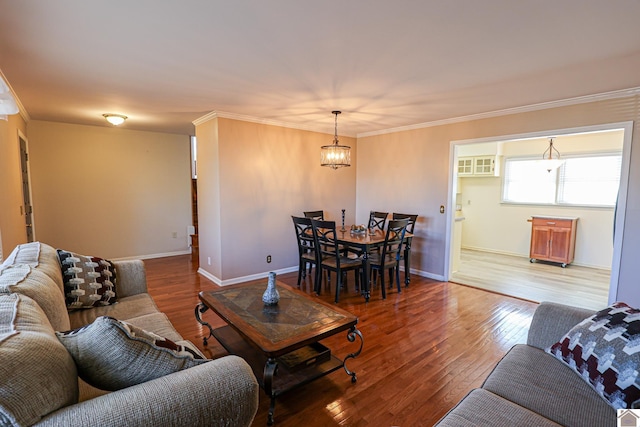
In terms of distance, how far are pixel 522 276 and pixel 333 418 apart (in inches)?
176

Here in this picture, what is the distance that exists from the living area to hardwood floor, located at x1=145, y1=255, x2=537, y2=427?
18 mm

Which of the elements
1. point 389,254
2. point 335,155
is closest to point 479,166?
point 389,254

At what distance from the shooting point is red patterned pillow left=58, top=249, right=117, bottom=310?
2217 mm

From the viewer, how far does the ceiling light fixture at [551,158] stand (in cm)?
550

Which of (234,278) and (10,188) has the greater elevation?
(10,188)

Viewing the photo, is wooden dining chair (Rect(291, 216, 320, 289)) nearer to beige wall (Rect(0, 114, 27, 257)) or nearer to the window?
beige wall (Rect(0, 114, 27, 257))

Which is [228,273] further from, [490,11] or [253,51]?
→ [490,11]

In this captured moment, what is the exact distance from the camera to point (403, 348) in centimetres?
270

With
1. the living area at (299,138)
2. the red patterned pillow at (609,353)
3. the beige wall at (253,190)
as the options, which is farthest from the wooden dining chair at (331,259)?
the red patterned pillow at (609,353)

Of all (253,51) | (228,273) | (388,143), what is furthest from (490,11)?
(228,273)

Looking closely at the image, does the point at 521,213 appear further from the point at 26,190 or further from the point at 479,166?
the point at 26,190

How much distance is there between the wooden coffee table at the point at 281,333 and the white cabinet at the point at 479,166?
565 cm

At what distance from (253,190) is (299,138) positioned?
3.85ft

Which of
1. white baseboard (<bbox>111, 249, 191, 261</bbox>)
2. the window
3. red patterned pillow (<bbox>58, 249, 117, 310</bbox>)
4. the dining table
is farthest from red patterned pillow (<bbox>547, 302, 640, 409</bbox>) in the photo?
white baseboard (<bbox>111, 249, 191, 261</bbox>)
